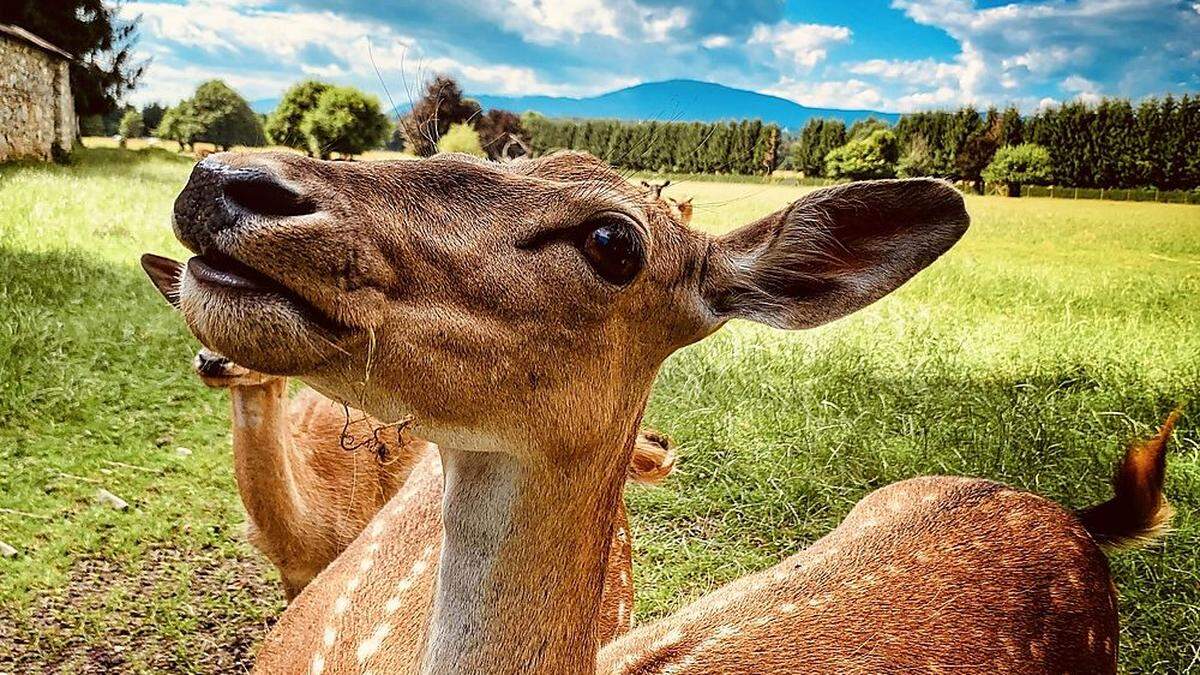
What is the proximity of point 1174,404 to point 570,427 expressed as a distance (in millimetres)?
3296

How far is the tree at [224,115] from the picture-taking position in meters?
4.35

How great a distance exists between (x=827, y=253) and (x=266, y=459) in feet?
5.15

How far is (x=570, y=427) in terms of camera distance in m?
1.21

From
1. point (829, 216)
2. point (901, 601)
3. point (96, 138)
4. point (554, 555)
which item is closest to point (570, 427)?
point (554, 555)

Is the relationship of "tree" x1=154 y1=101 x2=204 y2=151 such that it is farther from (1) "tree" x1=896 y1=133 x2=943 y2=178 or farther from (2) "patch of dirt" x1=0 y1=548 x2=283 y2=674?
(1) "tree" x1=896 y1=133 x2=943 y2=178

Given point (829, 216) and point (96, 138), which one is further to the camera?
point (96, 138)

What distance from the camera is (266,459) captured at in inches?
90.7

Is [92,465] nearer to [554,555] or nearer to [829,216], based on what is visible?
[554,555]

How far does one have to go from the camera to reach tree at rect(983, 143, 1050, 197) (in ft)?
13.6

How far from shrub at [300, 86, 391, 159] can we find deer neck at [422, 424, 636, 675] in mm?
3211

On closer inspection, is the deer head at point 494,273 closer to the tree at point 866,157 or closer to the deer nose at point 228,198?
the deer nose at point 228,198

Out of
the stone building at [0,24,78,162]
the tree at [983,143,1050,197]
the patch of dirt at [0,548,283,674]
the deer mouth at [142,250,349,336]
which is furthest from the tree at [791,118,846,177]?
the deer mouth at [142,250,349,336]

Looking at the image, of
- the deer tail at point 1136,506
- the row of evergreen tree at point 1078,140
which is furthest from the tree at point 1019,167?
the deer tail at point 1136,506

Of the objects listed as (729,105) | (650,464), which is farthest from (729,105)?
(650,464)
